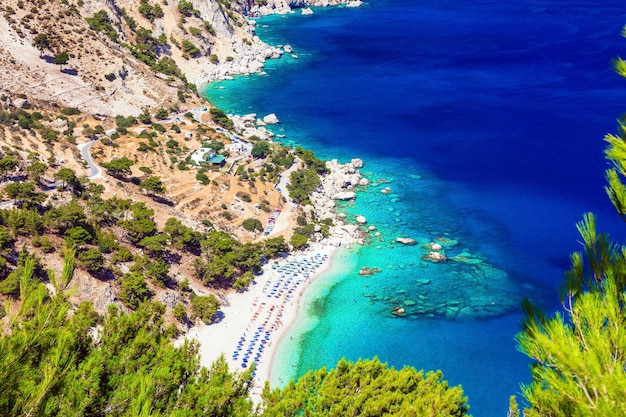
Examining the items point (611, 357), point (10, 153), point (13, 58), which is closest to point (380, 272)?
point (10, 153)

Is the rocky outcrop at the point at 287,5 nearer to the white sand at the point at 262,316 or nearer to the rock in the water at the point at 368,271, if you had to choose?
the white sand at the point at 262,316

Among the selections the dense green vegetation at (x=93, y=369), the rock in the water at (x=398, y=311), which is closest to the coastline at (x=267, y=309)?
the rock in the water at (x=398, y=311)

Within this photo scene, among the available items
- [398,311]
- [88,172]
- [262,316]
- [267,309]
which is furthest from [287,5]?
[262,316]

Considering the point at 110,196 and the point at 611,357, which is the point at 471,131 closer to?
the point at 110,196

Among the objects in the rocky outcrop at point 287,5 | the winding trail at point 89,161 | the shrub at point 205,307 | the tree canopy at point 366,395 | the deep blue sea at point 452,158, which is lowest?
the deep blue sea at point 452,158

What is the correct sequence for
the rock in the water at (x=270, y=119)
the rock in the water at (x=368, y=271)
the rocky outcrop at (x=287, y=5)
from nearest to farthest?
the rock in the water at (x=368, y=271) < the rock in the water at (x=270, y=119) < the rocky outcrop at (x=287, y=5)

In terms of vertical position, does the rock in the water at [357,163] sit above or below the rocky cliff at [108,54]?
below
